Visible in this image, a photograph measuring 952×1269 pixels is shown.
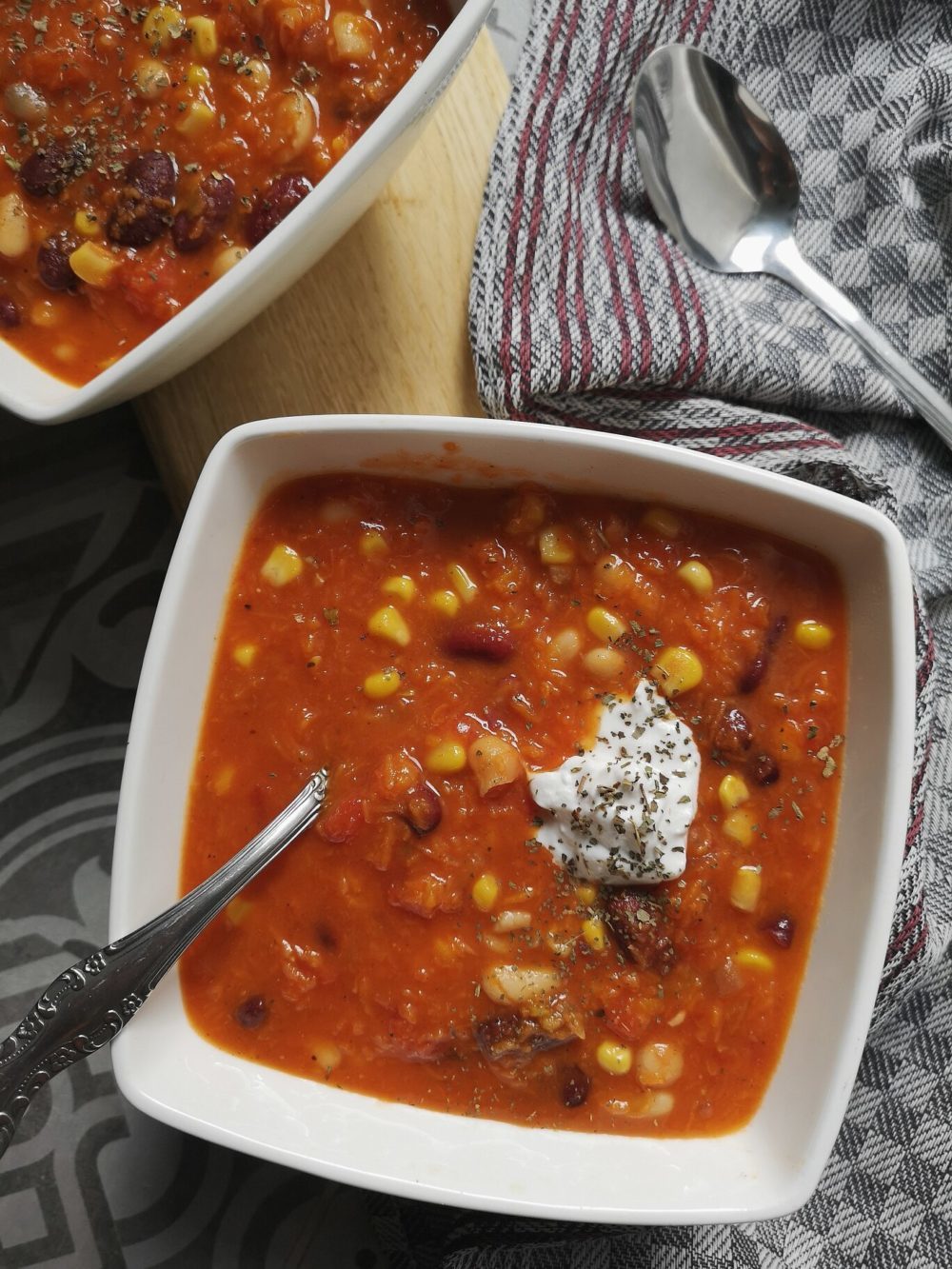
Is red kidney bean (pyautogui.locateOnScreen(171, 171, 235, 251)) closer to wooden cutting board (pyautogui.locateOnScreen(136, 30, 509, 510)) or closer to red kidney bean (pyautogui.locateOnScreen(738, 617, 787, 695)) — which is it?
wooden cutting board (pyautogui.locateOnScreen(136, 30, 509, 510))

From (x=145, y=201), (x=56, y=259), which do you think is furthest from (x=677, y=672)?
(x=56, y=259)

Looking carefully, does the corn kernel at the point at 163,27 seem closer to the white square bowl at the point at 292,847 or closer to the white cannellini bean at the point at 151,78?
the white cannellini bean at the point at 151,78

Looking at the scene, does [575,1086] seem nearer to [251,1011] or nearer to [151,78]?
[251,1011]

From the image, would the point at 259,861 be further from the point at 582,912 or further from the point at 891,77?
the point at 891,77

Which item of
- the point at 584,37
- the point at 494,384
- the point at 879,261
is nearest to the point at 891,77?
the point at 879,261

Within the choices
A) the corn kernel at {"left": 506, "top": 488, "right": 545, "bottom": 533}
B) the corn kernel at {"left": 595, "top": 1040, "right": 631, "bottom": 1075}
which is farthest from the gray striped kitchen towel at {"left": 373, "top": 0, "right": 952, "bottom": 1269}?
the corn kernel at {"left": 595, "top": 1040, "right": 631, "bottom": 1075}
